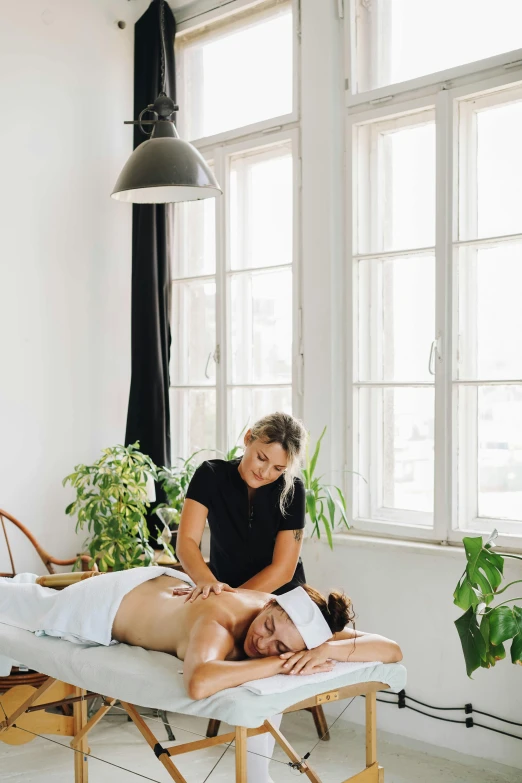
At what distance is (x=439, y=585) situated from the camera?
3.26 metres

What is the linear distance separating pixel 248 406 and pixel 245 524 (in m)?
1.43

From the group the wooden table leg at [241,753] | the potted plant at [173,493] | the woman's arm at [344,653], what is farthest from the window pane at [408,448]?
the wooden table leg at [241,753]

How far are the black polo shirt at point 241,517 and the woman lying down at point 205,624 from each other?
170 millimetres

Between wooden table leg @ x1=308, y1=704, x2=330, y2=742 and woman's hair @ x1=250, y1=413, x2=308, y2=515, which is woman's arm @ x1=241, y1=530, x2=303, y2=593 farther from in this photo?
wooden table leg @ x1=308, y1=704, x2=330, y2=742

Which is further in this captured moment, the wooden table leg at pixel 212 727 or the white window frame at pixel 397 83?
the wooden table leg at pixel 212 727

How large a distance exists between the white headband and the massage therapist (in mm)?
487

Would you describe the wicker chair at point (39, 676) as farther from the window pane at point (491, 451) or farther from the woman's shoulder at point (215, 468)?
the window pane at point (491, 451)

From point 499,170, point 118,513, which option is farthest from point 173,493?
point 499,170

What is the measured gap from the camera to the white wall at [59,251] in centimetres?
383

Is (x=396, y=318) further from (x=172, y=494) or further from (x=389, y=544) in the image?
(x=172, y=494)

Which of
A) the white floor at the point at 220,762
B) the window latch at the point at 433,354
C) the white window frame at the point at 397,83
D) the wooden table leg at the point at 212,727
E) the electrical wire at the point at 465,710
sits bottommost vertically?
the white floor at the point at 220,762

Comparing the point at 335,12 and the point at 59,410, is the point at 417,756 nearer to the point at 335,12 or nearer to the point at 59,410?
the point at 59,410

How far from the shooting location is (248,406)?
4.08 m

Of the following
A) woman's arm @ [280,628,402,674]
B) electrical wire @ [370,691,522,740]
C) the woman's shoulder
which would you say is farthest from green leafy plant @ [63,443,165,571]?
woman's arm @ [280,628,402,674]
